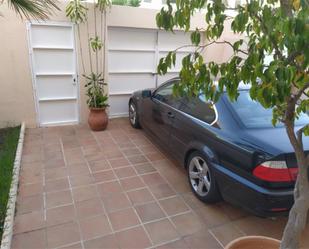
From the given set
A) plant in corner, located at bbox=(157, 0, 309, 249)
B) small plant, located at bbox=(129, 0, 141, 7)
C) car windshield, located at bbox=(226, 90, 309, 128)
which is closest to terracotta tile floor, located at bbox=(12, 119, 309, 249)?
car windshield, located at bbox=(226, 90, 309, 128)

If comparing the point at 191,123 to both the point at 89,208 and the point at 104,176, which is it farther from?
the point at 89,208

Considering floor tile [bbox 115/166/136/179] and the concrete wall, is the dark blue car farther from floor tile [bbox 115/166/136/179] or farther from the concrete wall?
the concrete wall

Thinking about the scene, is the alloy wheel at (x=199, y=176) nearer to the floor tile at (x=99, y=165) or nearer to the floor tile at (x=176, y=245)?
the floor tile at (x=176, y=245)

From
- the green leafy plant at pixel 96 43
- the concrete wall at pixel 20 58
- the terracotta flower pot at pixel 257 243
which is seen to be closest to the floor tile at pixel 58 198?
the terracotta flower pot at pixel 257 243

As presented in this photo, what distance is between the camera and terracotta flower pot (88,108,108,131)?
5480 millimetres

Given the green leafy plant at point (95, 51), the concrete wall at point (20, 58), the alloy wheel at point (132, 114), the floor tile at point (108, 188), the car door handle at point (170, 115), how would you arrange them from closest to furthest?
the floor tile at point (108, 188), the car door handle at point (170, 115), the concrete wall at point (20, 58), the green leafy plant at point (95, 51), the alloy wheel at point (132, 114)

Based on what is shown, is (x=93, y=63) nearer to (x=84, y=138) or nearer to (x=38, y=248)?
(x=84, y=138)

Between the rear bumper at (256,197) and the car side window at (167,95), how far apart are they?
1532 mm

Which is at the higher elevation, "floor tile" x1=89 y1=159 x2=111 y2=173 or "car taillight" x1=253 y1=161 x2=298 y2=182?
"car taillight" x1=253 y1=161 x2=298 y2=182

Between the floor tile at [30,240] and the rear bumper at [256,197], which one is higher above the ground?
the rear bumper at [256,197]

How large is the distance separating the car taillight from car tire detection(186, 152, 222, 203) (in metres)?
0.65

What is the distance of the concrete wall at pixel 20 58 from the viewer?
4.91 metres

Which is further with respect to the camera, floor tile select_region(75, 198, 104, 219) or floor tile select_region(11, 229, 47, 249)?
floor tile select_region(75, 198, 104, 219)

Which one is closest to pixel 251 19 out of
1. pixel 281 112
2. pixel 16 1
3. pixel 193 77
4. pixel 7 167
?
pixel 193 77
